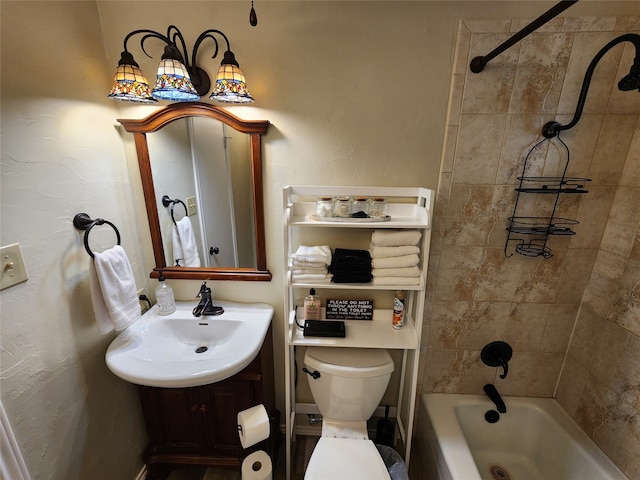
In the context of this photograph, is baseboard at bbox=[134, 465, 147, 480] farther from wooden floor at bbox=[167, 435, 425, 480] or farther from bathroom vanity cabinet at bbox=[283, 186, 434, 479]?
bathroom vanity cabinet at bbox=[283, 186, 434, 479]

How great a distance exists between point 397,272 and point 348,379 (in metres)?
0.56

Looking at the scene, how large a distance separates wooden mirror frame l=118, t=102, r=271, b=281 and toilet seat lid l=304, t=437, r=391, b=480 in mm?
830

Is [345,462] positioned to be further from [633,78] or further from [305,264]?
[633,78]

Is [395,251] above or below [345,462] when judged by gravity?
above

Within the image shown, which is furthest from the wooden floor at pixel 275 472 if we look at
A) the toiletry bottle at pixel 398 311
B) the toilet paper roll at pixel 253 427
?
the toiletry bottle at pixel 398 311

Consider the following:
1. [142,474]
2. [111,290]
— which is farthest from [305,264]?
[142,474]

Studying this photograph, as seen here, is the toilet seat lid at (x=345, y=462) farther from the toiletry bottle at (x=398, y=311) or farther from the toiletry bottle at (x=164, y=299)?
the toiletry bottle at (x=164, y=299)

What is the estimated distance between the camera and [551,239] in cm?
130

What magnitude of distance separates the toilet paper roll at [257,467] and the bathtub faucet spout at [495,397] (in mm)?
1202

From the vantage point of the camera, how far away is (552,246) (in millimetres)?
1311

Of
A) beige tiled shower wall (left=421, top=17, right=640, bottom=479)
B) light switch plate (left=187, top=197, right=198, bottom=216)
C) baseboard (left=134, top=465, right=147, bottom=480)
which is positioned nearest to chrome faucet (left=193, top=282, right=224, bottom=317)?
light switch plate (left=187, top=197, right=198, bottom=216)

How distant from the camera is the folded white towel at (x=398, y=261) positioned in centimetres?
117

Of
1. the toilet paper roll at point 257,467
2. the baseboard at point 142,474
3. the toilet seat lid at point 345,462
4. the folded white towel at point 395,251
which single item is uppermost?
the folded white towel at point 395,251

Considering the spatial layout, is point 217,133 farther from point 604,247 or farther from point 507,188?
→ point 604,247
